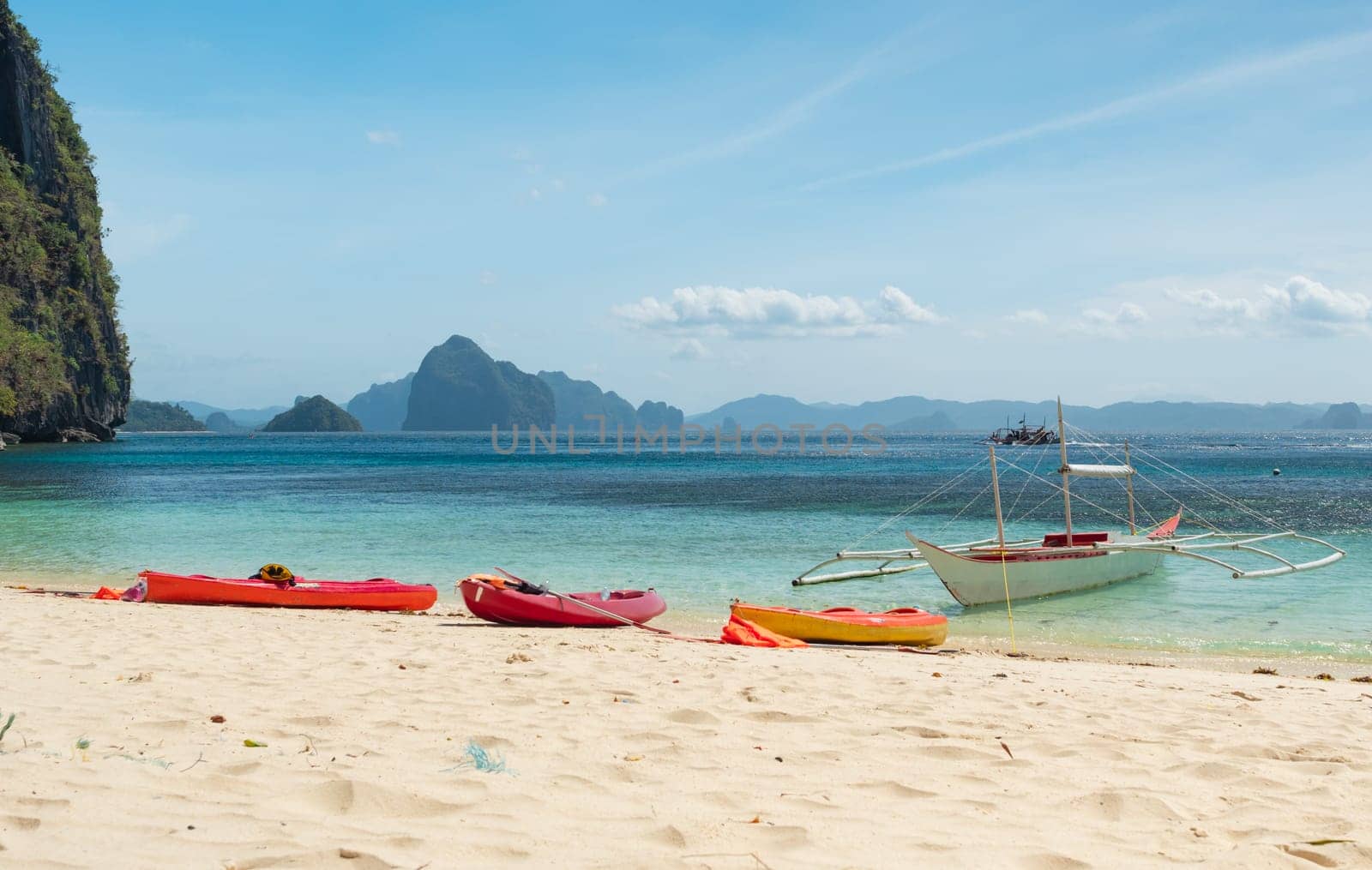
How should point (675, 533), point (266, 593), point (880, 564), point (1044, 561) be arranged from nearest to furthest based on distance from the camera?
point (266, 593) → point (1044, 561) → point (880, 564) → point (675, 533)

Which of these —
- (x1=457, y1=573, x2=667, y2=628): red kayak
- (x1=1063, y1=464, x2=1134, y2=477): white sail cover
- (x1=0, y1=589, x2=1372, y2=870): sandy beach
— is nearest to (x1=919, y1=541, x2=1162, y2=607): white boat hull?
(x1=1063, y1=464, x2=1134, y2=477): white sail cover

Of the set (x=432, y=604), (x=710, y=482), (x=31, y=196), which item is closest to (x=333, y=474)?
(x=710, y=482)

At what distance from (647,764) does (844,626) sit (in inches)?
257

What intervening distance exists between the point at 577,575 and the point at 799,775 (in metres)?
13.8

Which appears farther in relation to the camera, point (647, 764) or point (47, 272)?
point (47, 272)

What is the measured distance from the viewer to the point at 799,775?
15.2 ft

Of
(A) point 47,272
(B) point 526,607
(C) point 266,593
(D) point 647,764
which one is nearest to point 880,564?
(B) point 526,607

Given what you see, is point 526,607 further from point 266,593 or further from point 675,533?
point 675,533

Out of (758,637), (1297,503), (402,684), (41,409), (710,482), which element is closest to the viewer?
(402,684)

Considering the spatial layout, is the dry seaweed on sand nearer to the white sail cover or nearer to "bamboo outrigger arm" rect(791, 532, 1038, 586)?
"bamboo outrigger arm" rect(791, 532, 1038, 586)

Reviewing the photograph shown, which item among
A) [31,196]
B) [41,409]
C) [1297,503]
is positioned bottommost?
[1297,503]

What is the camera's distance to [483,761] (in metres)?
4.58

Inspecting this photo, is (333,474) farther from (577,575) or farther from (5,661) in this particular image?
(5,661)

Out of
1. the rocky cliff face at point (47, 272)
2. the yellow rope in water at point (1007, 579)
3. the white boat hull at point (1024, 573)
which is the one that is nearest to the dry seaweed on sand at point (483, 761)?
the yellow rope in water at point (1007, 579)
